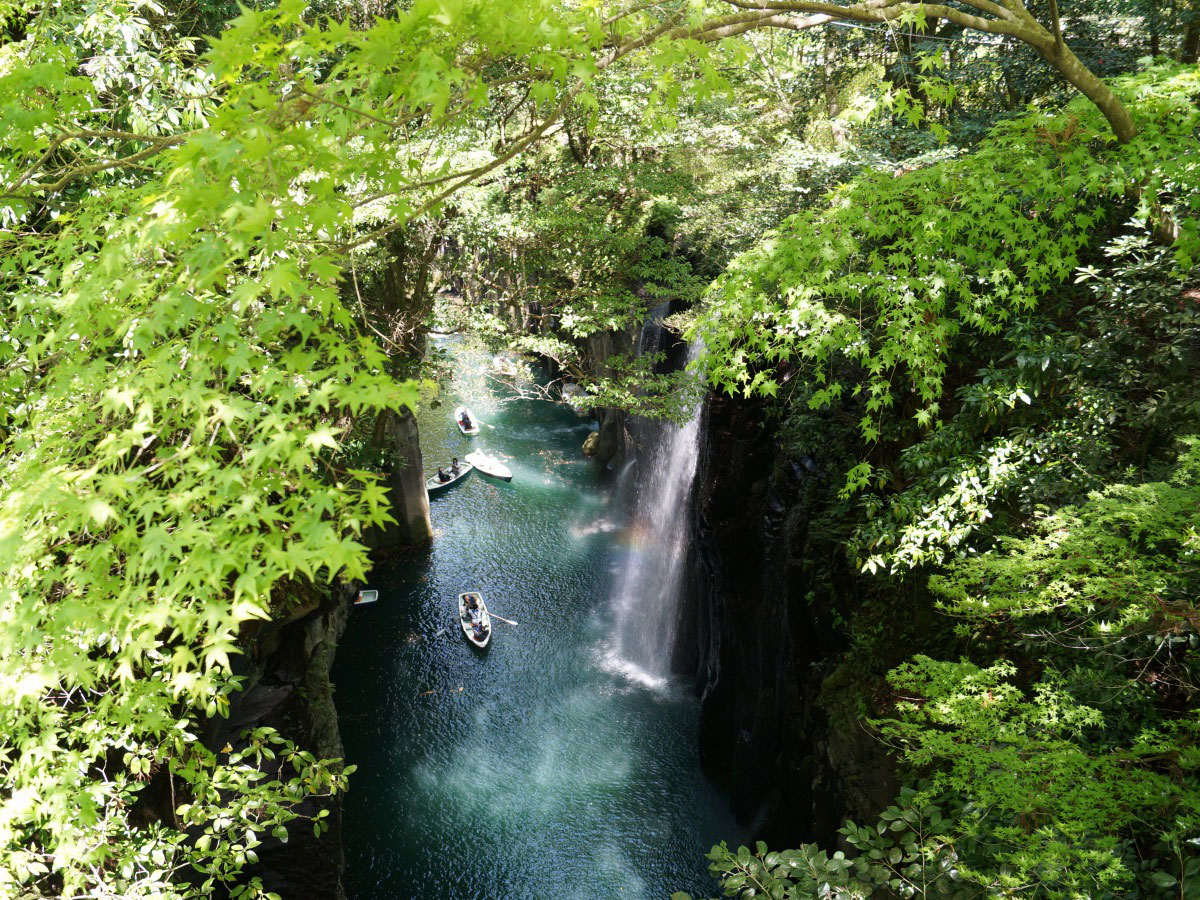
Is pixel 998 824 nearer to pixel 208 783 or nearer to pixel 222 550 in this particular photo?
pixel 222 550

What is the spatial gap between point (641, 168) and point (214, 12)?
7.34 meters

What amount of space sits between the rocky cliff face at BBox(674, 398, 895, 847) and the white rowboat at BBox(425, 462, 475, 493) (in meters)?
10.6

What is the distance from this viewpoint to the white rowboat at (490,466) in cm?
2272

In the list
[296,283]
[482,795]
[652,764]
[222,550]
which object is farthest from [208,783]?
[652,764]

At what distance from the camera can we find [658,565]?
1647cm

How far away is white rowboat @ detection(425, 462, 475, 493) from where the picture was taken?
21719 mm

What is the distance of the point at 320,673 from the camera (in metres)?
10.8

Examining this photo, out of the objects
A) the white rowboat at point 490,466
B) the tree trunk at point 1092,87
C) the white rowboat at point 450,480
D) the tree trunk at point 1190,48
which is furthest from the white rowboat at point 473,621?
the tree trunk at point 1190,48

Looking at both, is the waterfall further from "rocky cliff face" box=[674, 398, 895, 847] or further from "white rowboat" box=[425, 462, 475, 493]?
"white rowboat" box=[425, 462, 475, 493]

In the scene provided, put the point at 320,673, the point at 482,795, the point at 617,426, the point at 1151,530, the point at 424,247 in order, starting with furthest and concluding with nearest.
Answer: the point at 617,426 → the point at 424,247 → the point at 482,795 → the point at 320,673 → the point at 1151,530

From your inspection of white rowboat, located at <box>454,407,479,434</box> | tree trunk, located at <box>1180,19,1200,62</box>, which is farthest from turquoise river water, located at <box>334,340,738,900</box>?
tree trunk, located at <box>1180,19,1200,62</box>

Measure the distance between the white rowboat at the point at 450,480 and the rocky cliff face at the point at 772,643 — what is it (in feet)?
34.8

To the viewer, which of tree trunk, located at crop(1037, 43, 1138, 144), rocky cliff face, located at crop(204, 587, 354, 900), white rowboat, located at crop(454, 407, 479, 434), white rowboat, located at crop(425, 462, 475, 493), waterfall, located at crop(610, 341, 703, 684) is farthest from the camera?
white rowboat, located at crop(454, 407, 479, 434)

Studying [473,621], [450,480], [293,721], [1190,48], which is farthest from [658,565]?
[1190,48]
